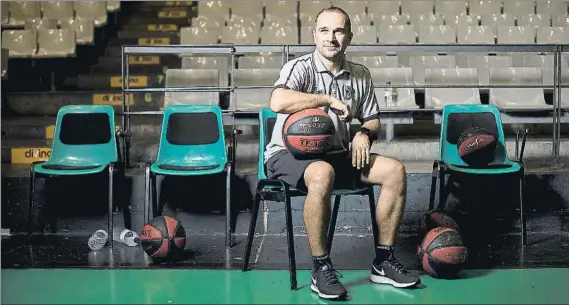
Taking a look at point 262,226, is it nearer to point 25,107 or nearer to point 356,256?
point 356,256

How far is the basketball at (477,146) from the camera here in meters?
4.50

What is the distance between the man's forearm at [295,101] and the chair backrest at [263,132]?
641mm

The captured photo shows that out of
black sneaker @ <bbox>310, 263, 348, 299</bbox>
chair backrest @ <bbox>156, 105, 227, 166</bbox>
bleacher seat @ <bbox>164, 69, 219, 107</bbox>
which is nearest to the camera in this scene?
black sneaker @ <bbox>310, 263, 348, 299</bbox>

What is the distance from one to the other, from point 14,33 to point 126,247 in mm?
4128

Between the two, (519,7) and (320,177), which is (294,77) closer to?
(320,177)

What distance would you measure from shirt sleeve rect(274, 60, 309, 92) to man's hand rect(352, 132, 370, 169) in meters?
0.36

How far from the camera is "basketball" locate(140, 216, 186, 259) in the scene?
13.4ft

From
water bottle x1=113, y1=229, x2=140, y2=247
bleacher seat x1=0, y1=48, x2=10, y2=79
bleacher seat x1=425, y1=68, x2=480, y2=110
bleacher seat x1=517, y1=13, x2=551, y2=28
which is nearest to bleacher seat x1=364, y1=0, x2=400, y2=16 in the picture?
bleacher seat x1=517, y1=13, x2=551, y2=28

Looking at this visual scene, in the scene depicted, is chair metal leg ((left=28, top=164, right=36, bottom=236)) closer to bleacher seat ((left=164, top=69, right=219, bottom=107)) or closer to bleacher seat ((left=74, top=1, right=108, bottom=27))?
bleacher seat ((left=164, top=69, right=219, bottom=107))

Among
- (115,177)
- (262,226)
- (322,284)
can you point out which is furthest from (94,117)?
(322,284)

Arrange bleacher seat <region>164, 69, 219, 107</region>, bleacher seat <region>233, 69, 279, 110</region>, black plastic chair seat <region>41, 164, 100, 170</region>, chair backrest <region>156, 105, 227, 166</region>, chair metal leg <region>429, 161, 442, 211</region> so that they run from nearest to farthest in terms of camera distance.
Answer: chair metal leg <region>429, 161, 442, 211</region>, black plastic chair seat <region>41, 164, 100, 170</region>, chair backrest <region>156, 105, 227, 166</region>, bleacher seat <region>164, 69, 219, 107</region>, bleacher seat <region>233, 69, 279, 110</region>

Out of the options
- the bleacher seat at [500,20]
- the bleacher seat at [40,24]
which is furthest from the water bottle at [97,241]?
the bleacher seat at [500,20]

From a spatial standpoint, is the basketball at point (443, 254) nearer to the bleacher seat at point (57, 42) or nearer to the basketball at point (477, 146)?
the basketball at point (477, 146)

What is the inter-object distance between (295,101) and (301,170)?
324 mm
